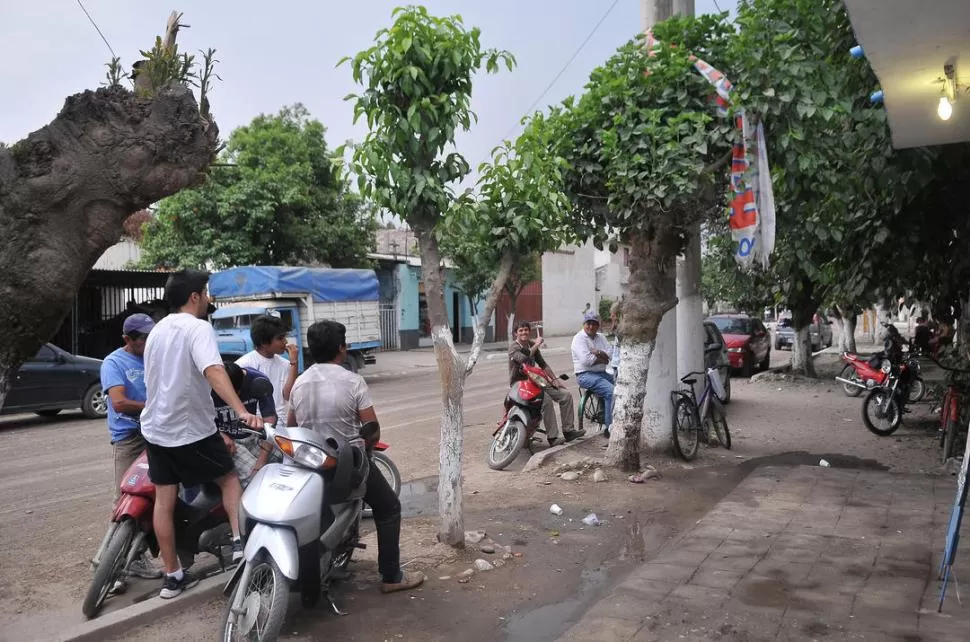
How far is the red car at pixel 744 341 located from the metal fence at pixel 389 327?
14944 millimetres

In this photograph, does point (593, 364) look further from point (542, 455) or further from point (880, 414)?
point (880, 414)

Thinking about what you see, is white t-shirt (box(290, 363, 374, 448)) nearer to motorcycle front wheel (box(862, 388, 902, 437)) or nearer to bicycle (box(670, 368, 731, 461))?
bicycle (box(670, 368, 731, 461))

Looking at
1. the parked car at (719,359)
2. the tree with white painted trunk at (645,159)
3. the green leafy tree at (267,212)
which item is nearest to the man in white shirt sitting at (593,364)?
the tree with white painted trunk at (645,159)

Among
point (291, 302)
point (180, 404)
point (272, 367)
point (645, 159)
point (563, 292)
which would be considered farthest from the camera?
point (563, 292)

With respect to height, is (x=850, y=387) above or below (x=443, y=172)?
below

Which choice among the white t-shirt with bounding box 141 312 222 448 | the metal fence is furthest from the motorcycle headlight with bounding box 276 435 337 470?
the metal fence

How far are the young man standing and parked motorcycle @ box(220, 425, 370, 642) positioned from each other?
0.24 m

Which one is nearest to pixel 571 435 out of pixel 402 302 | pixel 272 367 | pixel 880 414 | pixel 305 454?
pixel 272 367

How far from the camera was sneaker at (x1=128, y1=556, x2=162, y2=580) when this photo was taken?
492 cm

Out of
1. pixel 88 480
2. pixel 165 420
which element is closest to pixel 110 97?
pixel 165 420

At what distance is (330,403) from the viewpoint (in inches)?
182

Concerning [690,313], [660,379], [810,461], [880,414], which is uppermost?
[690,313]

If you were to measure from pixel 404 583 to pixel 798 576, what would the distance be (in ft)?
8.36

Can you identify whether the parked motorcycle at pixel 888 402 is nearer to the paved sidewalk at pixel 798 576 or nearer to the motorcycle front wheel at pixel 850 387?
the motorcycle front wheel at pixel 850 387
